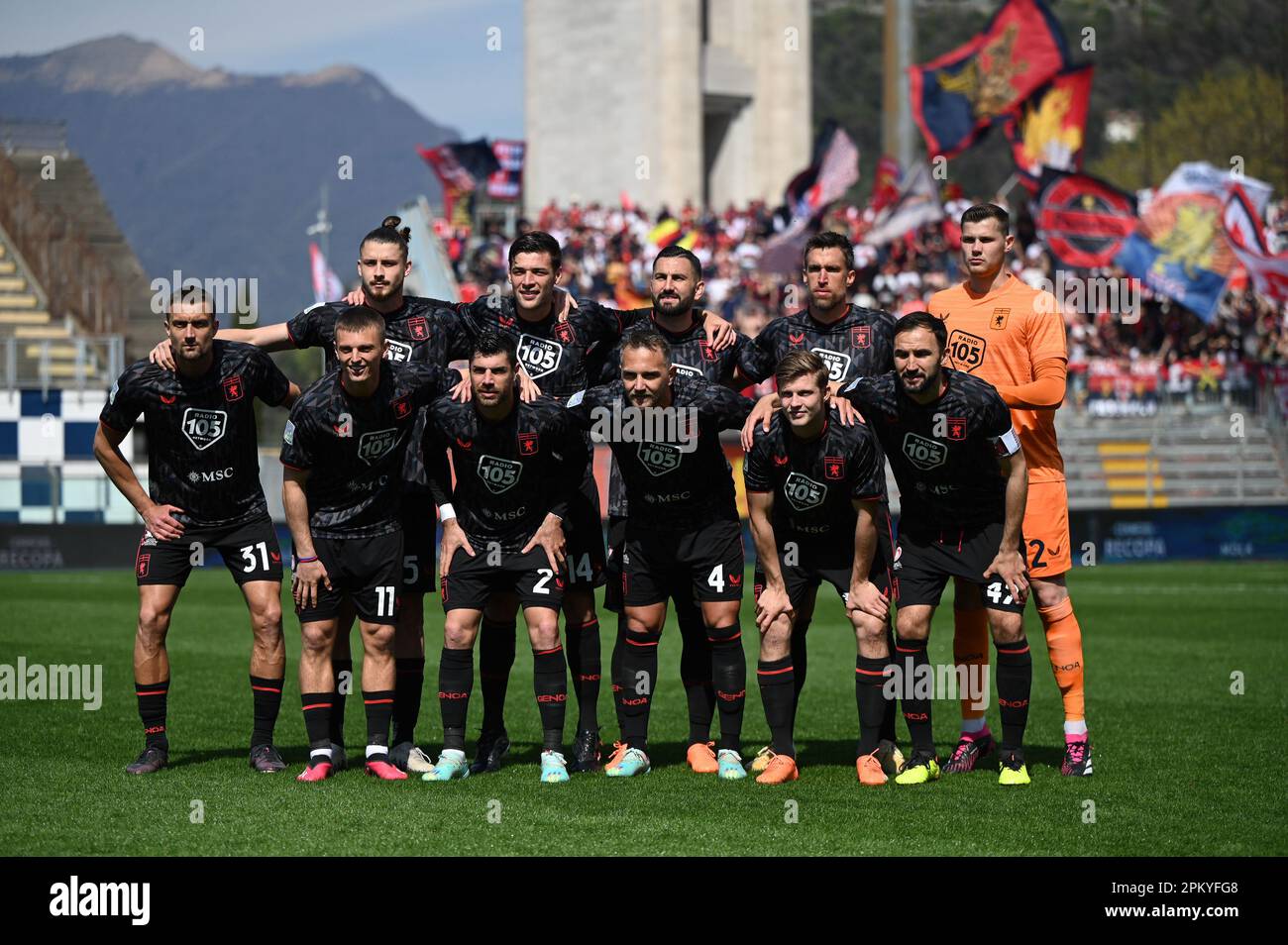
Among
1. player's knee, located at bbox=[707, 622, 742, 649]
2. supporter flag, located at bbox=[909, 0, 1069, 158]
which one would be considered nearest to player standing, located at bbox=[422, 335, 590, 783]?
player's knee, located at bbox=[707, 622, 742, 649]

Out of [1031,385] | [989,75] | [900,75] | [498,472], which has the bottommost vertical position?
[498,472]

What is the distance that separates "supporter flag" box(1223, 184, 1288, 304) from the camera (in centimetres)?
2697

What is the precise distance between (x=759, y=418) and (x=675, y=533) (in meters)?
0.74

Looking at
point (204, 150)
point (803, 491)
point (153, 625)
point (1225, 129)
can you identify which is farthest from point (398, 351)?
point (204, 150)

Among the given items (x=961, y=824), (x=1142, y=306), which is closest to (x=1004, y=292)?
(x=961, y=824)

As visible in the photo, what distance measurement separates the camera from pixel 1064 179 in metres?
29.7

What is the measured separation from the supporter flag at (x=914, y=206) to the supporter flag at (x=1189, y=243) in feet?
14.4

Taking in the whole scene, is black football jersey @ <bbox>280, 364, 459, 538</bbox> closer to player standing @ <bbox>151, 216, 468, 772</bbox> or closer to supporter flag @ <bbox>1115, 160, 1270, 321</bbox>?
player standing @ <bbox>151, 216, 468, 772</bbox>

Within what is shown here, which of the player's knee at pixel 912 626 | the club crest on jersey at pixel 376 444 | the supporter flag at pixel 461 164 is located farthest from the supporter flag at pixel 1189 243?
the supporter flag at pixel 461 164

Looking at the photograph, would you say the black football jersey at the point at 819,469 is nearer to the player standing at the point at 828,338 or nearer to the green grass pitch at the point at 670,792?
the player standing at the point at 828,338

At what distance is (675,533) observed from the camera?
784 cm

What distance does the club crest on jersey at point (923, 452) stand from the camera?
7.53m

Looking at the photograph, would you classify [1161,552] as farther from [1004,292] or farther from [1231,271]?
[1004,292]

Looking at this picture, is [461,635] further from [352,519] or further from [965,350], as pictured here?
[965,350]
